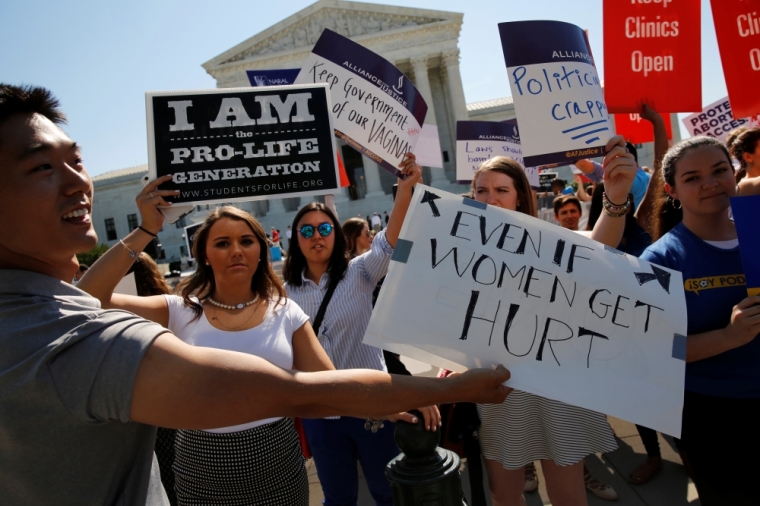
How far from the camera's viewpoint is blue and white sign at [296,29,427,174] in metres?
3.30

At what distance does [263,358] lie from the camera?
4.90 ft

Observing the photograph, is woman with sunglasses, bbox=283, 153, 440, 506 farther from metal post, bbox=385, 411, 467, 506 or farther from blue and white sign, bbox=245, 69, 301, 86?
blue and white sign, bbox=245, 69, 301, 86

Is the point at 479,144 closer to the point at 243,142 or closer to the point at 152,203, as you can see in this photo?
the point at 243,142

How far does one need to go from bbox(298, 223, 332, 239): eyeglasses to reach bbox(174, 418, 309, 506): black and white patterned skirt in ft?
3.82

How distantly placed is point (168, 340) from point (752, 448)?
6.66ft

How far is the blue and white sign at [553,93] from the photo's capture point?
2443 mm

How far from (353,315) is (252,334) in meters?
0.67

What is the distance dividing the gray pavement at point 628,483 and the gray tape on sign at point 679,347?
1.85 meters

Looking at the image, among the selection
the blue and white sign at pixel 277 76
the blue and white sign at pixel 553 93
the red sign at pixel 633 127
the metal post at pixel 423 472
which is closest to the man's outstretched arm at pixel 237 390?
the metal post at pixel 423 472

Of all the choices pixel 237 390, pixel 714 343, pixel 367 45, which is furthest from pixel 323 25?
pixel 237 390

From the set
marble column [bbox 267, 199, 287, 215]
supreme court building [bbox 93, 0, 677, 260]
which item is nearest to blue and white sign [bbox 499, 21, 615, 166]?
supreme court building [bbox 93, 0, 677, 260]

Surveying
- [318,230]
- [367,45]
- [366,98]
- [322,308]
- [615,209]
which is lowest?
[322,308]

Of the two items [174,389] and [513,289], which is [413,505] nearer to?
[513,289]

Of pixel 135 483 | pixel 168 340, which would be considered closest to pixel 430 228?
pixel 168 340
